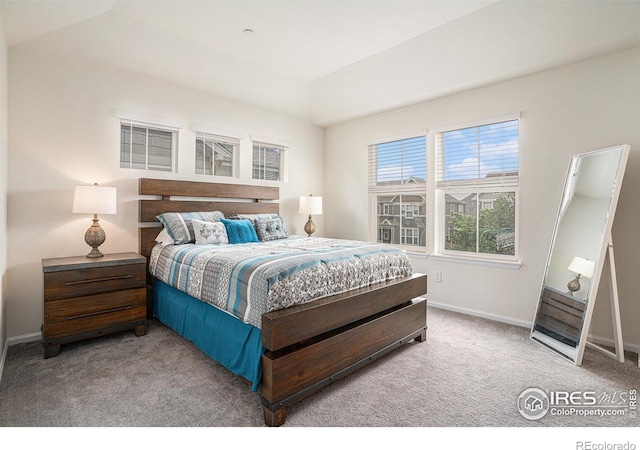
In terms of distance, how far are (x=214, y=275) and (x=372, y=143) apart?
305cm

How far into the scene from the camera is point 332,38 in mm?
3217

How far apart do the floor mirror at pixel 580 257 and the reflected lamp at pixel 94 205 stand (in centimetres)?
391

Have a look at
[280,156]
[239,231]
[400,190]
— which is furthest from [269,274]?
[280,156]

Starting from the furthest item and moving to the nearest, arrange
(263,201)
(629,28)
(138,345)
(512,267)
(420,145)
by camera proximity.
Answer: (263,201)
(420,145)
(512,267)
(138,345)
(629,28)

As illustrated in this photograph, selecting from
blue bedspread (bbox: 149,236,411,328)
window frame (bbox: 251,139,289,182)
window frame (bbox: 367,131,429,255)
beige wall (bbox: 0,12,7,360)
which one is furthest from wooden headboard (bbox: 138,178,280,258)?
window frame (bbox: 367,131,429,255)

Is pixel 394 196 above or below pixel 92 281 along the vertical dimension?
above

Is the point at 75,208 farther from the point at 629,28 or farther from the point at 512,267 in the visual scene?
the point at 629,28

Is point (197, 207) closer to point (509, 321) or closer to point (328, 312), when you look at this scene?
point (328, 312)

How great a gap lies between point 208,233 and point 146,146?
4.22 ft

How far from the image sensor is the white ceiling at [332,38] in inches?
103

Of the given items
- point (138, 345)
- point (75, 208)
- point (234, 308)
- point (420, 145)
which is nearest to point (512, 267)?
point (420, 145)

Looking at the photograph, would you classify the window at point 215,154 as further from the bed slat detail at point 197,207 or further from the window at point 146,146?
the bed slat detail at point 197,207

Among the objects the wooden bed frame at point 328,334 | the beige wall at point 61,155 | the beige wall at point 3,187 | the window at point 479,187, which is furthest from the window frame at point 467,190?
the beige wall at point 3,187

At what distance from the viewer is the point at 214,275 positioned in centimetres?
237
